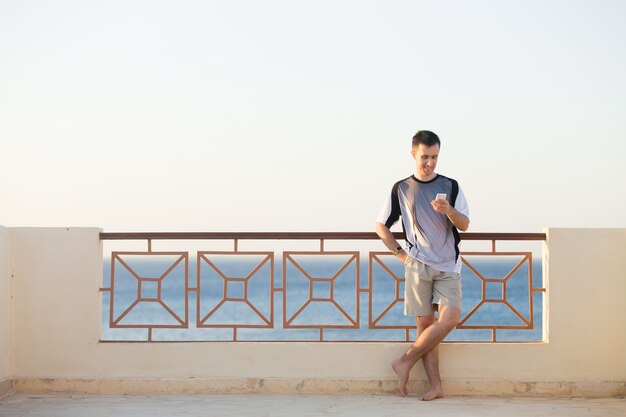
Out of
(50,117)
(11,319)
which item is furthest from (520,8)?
(50,117)

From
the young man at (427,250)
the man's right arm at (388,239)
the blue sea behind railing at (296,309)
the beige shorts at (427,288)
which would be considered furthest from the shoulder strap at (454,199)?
the blue sea behind railing at (296,309)

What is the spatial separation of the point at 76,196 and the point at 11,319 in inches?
1038

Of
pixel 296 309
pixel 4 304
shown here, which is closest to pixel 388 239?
pixel 4 304

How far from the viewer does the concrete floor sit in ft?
17.6

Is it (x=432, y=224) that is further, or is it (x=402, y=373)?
(x=402, y=373)

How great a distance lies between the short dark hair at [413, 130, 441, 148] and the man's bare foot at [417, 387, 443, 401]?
1529 millimetres

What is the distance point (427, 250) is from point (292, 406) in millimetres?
1259

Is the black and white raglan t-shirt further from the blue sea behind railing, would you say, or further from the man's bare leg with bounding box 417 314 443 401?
the blue sea behind railing

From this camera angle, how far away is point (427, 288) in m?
5.70

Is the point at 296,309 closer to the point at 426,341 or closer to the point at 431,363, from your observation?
the point at 431,363

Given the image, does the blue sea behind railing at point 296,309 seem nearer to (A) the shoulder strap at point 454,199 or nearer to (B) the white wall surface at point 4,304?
(B) the white wall surface at point 4,304

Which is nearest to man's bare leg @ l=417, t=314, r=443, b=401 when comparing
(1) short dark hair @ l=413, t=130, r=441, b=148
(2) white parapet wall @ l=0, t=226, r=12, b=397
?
(1) short dark hair @ l=413, t=130, r=441, b=148

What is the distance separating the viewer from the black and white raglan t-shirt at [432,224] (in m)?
5.60

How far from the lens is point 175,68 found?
55.5 ft
